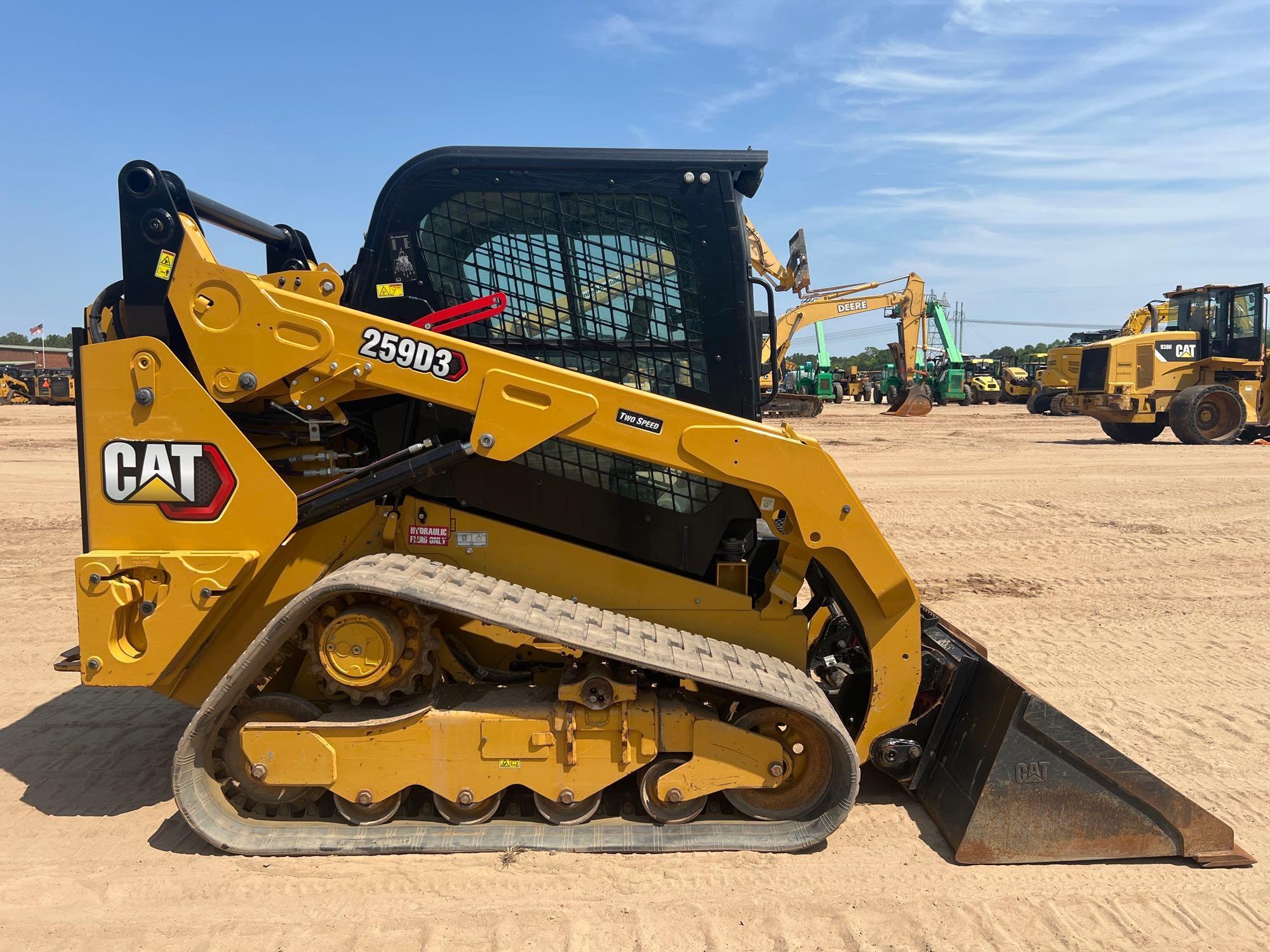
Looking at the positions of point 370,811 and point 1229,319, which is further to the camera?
point 1229,319

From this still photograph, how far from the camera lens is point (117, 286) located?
364 cm

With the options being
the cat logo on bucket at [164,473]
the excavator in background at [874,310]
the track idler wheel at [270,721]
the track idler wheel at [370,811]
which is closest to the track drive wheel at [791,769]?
the track idler wheel at [370,811]

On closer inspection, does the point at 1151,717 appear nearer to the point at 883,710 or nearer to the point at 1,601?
the point at 883,710

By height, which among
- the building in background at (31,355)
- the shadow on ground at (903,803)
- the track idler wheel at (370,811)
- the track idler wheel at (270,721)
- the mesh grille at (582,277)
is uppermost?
the building in background at (31,355)

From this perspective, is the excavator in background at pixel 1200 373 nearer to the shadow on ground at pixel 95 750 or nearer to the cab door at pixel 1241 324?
the cab door at pixel 1241 324

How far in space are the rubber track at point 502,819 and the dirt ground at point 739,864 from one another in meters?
0.07

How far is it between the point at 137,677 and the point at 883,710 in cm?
307

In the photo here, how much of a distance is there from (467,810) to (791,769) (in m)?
1.31

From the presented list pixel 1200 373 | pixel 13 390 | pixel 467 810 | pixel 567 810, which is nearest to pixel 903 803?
pixel 567 810

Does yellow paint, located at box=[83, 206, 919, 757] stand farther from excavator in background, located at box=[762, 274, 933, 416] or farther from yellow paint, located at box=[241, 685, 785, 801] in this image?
excavator in background, located at box=[762, 274, 933, 416]

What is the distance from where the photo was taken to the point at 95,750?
4340mm

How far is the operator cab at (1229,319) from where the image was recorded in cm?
1855

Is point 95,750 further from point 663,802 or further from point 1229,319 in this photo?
point 1229,319

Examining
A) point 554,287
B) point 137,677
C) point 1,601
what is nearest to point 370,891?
point 137,677
